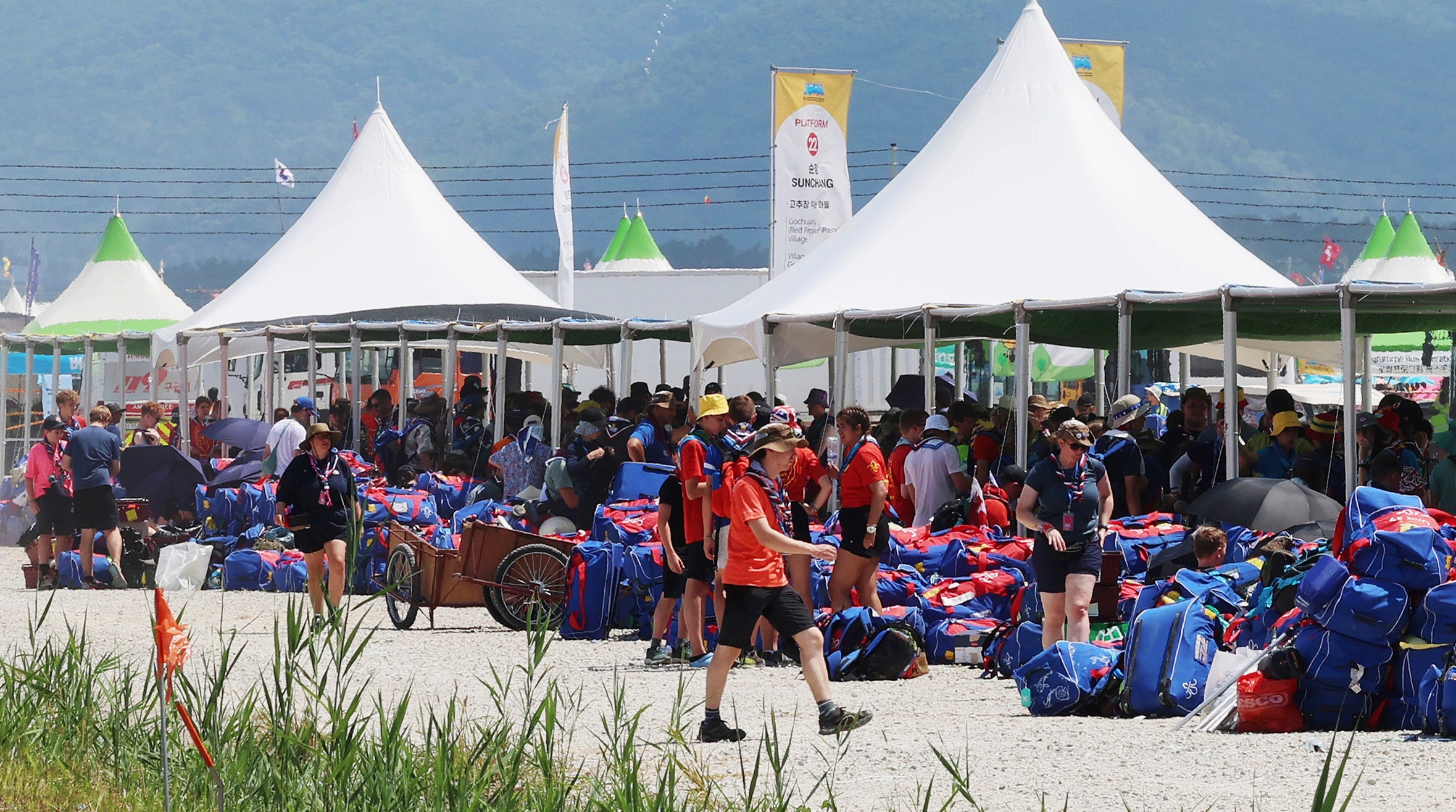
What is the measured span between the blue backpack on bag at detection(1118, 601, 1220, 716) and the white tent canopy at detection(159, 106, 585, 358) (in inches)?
505

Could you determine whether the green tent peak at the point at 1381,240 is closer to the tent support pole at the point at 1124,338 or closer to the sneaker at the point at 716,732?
the tent support pole at the point at 1124,338

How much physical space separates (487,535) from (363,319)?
951 cm

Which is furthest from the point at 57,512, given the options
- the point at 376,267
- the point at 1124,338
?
the point at 1124,338

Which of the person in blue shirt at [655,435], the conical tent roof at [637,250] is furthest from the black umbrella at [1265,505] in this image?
the conical tent roof at [637,250]

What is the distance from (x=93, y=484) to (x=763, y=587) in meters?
7.93

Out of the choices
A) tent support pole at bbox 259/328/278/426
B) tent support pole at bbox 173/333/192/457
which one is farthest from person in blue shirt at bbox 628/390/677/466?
tent support pole at bbox 173/333/192/457

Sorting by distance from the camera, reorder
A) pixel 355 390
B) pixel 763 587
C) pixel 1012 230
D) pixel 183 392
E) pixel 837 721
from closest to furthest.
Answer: pixel 837 721
pixel 763 587
pixel 1012 230
pixel 355 390
pixel 183 392

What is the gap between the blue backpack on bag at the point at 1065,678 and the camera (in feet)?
24.7

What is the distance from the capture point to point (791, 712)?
764 centimetres

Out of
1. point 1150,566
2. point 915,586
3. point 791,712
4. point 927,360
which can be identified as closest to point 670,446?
point 927,360

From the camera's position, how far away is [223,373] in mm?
20344

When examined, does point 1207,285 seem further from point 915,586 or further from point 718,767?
point 718,767

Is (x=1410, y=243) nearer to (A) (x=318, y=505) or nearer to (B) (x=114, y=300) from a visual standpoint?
(B) (x=114, y=300)

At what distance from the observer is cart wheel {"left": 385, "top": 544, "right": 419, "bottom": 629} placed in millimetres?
11031
